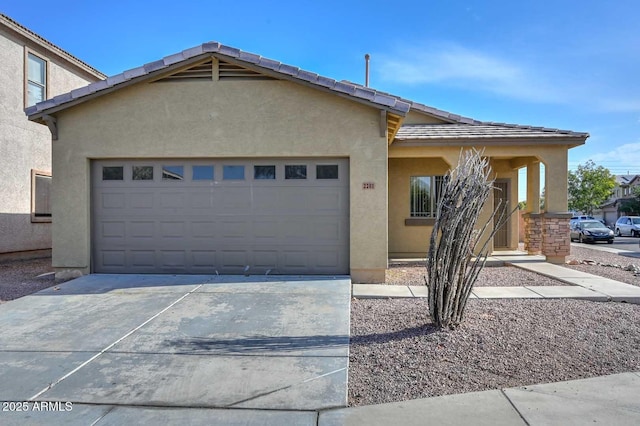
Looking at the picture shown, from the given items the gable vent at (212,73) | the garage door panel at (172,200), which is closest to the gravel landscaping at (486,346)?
the garage door panel at (172,200)

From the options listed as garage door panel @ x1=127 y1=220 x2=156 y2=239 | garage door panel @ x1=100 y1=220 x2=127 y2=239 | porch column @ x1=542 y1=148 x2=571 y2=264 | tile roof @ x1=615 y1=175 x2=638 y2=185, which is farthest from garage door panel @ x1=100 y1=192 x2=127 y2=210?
tile roof @ x1=615 y1=175 x2=638 y2=185

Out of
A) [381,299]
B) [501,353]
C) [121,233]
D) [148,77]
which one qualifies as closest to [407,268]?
A: [381,299]

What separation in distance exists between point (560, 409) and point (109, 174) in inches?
359

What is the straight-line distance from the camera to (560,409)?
11.3 ft

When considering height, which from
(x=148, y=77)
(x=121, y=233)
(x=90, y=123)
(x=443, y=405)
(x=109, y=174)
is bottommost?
(x=443, y=405)

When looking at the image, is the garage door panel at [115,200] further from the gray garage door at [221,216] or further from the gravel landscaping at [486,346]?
the gravel landscaping at [486,346]

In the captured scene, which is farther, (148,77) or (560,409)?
(148,77)

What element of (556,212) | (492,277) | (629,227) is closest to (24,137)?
(492,277)

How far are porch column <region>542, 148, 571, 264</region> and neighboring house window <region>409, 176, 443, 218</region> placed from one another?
124 inches

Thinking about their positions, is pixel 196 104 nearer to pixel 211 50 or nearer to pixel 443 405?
pixel 211 50

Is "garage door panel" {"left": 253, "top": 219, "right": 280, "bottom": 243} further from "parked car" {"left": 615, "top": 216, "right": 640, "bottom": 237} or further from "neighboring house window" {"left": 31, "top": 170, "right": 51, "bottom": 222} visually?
"parked car" {"left": 615, "top": 216, "right": 640, "bottom": 237}

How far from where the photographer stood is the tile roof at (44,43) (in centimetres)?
1184

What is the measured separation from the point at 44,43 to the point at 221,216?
386 inches

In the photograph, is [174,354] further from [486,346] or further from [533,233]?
[533,233]
